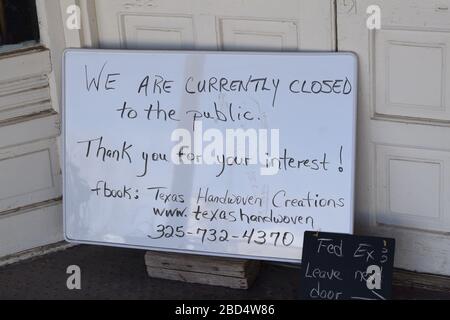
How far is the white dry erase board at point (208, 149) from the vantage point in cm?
359

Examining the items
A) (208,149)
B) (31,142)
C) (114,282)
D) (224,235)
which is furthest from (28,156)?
(224,235)

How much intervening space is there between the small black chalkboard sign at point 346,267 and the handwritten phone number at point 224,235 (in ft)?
0.48

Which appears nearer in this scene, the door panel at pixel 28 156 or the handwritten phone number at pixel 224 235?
the handwritten phone number at pixel 224 235

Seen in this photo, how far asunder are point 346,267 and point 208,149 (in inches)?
28.5

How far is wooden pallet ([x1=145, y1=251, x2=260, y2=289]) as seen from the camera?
3777 mm

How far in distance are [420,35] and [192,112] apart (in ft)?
3.07

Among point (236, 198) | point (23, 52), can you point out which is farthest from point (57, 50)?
point (236, 198)

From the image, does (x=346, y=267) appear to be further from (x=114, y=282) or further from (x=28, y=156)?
(x=28, y=156)

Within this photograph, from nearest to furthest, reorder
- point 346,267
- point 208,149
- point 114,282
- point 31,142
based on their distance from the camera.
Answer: point 346,267, point 208,149, point 114,282, point 31,142

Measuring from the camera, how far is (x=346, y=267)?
3.48 meters

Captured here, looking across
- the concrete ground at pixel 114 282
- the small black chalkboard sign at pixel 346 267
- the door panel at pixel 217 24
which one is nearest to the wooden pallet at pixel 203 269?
the concrete ground at pixel 114 282

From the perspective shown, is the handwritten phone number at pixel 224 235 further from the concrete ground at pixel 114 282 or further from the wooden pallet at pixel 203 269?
the concrete ground at pixel 114 282

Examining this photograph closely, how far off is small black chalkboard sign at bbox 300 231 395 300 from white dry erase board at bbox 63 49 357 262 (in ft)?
0.36

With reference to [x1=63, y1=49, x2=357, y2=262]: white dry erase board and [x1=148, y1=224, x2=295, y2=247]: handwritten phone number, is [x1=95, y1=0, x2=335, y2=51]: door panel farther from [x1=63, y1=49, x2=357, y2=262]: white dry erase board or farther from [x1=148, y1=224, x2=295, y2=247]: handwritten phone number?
[x1=148, y1=224, x2=295, y2=247]: handwritten phone number
